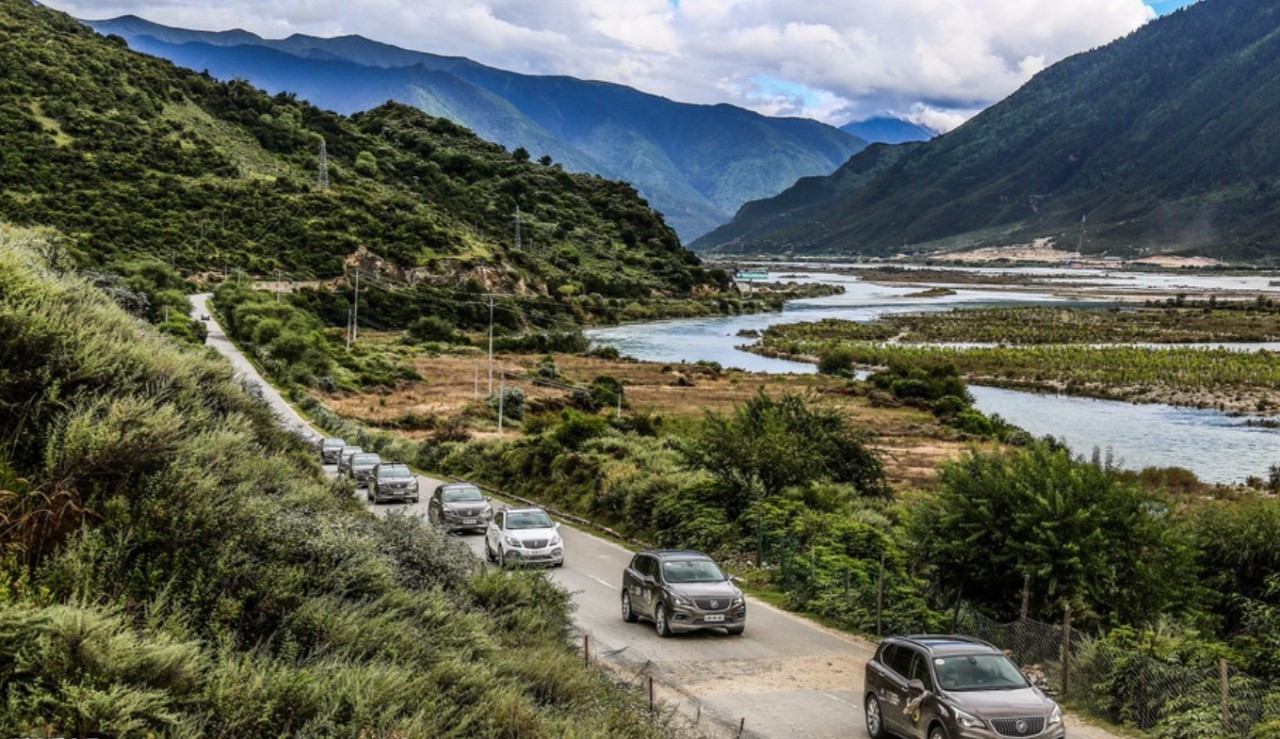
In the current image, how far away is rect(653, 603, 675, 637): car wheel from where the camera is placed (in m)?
18.4

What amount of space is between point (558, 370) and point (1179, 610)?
75.9 metres

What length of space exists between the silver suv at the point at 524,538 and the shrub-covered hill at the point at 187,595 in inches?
498

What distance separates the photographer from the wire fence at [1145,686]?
40.8ft

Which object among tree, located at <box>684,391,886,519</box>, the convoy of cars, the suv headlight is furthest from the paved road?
tree, located at <box>684,391,886,519</box>

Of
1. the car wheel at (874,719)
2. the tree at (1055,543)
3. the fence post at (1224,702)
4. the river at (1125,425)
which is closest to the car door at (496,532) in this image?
the tree at (1055,543)

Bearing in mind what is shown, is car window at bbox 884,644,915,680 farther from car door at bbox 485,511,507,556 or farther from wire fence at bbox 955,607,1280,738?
car door at bbox 485,511,507,556

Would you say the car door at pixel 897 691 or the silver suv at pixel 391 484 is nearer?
the car door at pixel 897 691

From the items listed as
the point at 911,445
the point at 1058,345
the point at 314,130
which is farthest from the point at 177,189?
the point at 1058,345

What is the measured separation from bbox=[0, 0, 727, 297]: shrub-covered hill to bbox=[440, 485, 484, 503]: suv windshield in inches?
2593

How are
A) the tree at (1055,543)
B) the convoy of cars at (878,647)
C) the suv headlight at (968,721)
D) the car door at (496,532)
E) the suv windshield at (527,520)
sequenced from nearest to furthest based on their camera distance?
the suv headlight at (968,721) < the convoy of cars at (878,647) < the tree at (1055,543) < the car door at (496,532) < the suv windshield at (527,520)

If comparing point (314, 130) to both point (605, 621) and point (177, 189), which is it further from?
point (605, 621)

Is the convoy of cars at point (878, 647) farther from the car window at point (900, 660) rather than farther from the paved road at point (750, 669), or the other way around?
the paved road at point (750, 669)

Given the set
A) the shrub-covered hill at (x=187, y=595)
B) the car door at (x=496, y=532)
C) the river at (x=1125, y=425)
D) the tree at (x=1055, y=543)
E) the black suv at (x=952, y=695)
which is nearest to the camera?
the shrub-covered hill at (x=187, y=595)

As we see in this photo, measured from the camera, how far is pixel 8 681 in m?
5.82
